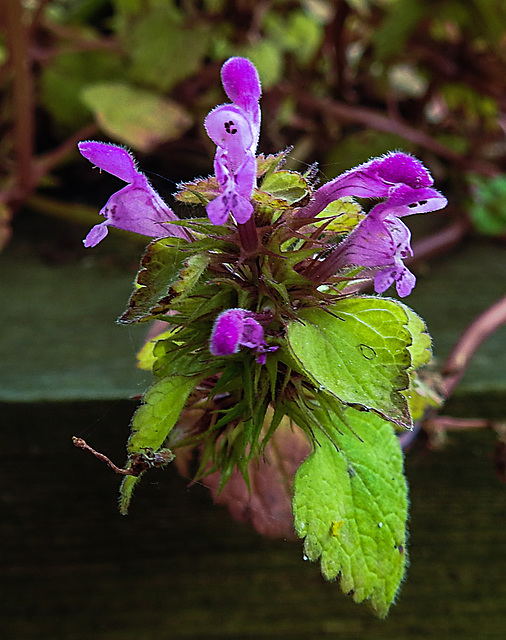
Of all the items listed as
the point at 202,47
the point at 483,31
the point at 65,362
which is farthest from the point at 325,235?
the point at 483,31

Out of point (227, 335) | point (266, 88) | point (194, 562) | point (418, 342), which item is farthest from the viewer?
point (266, 88)

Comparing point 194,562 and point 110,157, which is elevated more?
point 110,157

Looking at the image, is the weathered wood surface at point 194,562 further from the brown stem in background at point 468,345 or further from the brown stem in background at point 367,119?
the brown stem in background at point 367,119

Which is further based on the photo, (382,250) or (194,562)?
(194,562)

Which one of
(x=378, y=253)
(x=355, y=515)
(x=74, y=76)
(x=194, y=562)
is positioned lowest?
(x=194, y=562)

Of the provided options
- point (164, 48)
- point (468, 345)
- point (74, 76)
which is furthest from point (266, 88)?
point (468, 345)

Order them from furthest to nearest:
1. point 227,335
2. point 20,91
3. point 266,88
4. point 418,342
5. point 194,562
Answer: point 266,88 < point 20,91 < point 194,562 < point 418,342 < point 227,335

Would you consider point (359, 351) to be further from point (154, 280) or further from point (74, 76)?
point (74, 76)

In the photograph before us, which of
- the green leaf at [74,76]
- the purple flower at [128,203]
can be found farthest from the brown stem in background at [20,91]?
the purple flower at [128,203]

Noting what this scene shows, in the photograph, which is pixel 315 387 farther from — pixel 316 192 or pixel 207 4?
pixel 207 4
